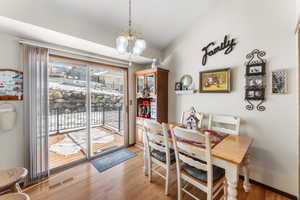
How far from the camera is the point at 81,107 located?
273 cm

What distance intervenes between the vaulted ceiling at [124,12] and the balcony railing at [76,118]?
159cm

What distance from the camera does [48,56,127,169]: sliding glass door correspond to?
8.23ft

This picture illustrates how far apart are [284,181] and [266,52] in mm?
1819

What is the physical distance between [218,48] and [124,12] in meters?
1.76

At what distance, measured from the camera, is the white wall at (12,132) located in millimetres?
1837

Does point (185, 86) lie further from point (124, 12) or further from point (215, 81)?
point (124, 12)

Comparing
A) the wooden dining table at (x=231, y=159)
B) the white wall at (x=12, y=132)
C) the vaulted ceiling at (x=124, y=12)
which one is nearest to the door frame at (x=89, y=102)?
the white wall at (x=12, y=132)

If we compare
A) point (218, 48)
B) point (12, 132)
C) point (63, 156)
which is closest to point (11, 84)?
point (12, 132)

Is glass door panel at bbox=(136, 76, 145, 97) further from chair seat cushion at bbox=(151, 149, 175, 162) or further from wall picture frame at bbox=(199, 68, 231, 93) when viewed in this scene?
chair seat cushion at bbox=(151, 149, 175, 162)

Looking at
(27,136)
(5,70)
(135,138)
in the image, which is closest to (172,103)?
(135,138)

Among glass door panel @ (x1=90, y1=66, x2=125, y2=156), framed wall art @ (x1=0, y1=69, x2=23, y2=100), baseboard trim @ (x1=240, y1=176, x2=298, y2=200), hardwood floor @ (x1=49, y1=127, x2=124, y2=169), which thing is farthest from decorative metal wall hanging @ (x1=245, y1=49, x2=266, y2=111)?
framed wall art @ (x1=0, y1=69, x2=23, y2=100)

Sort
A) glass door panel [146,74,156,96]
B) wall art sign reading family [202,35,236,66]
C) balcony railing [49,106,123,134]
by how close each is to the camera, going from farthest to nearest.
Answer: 1. glass door panel [146,74,156,96]
2. balcony railing [49,106,123,134]
3. wall art sign reading family [202,35,236,66]

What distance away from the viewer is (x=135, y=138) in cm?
357

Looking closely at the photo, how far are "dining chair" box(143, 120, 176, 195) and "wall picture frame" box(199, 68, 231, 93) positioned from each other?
4.32 feet
